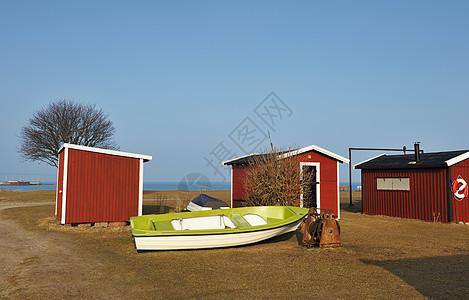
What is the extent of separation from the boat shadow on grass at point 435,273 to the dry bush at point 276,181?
4911 mm

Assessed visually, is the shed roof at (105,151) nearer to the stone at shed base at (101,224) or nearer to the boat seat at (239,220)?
the stone at shed base at (101,224)

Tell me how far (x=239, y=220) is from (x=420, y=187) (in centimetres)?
903

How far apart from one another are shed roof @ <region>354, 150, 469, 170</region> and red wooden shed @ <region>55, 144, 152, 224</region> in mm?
10746

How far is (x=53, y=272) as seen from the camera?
6.75m

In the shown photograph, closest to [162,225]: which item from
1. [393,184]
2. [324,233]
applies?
[324,233]

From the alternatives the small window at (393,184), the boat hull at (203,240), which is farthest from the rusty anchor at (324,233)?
the small window at (393,184)

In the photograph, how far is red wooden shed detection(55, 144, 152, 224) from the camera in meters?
12.3

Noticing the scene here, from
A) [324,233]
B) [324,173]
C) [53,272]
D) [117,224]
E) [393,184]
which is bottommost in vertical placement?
[53,272]

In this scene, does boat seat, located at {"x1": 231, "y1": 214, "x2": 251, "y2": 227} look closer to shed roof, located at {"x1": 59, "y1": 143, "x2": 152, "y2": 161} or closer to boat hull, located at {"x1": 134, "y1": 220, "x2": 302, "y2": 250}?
boat hull, located at {"x1": 134, "y1": 220, "x2": 302, "y2": 250}

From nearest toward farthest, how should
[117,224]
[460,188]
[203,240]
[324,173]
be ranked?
1. [203,240]
2. [117,224]
3. [460,188]
4. [324,173]

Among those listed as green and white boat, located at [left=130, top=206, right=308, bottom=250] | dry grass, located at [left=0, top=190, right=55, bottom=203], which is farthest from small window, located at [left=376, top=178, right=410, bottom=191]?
dry grass, located at [left=0, top=190, right=55, bottom=203]

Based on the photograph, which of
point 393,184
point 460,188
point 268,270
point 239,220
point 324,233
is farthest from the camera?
point 393,184

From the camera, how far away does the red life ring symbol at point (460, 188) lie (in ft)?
46.6

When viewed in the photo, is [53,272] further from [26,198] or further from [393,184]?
[26,198]
